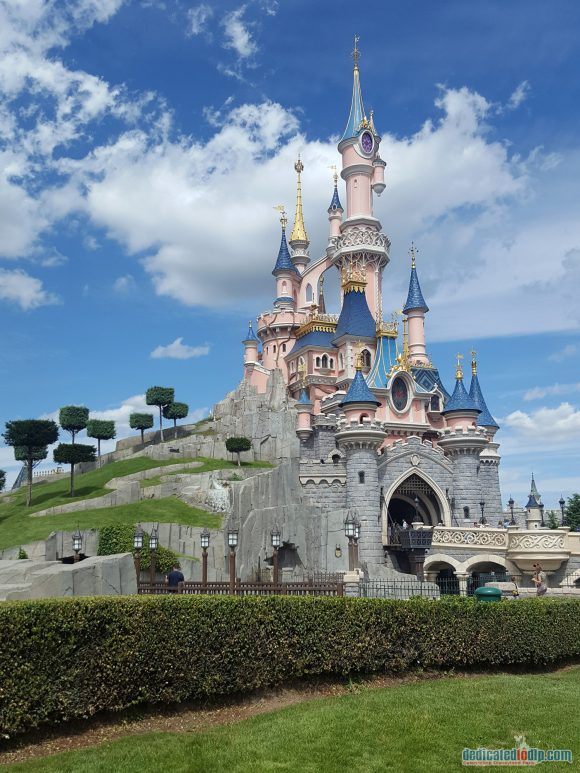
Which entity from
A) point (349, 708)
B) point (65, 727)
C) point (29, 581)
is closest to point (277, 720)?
point (349, 708)

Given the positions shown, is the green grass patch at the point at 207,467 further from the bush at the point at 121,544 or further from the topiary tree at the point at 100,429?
the topiary tree at the point at 100,429

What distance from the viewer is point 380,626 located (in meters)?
15.5

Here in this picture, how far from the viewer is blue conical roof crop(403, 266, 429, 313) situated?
58.8 m

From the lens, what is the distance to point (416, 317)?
2314 inches

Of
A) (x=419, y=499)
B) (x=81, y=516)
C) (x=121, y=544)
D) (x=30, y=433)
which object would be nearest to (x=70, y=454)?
(x=30, y=433)

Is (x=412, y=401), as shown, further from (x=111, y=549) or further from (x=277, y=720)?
(x=277, y=720)

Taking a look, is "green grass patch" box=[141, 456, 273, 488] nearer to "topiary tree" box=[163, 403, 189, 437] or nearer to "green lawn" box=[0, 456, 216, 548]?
"green lawn" box=[0, 456, 216, 548]

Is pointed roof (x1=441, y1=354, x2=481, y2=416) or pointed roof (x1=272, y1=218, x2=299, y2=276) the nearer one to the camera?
pointed roof (x1=441, y1=354, x2=481, y2=416)

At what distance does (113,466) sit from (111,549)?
958 inches

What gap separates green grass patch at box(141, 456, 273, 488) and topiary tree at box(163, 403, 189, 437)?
15.5 metres

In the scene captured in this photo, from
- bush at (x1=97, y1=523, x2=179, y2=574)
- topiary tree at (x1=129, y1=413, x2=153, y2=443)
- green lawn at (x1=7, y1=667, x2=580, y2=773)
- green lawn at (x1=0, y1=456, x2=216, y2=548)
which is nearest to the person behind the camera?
green lawn at (x1=7, y1=667, x2=580, y2=773)

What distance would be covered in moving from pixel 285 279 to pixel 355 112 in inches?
621

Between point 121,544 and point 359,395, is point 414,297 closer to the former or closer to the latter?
point 359,395

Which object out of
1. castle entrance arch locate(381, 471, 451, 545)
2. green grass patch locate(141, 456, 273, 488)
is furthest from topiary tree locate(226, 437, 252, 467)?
castle entrance arch locate(381, 471, 451, 545)
